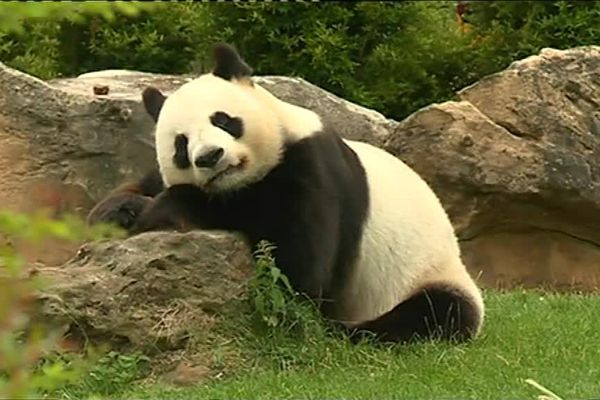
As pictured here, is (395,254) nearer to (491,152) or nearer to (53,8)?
(491,152)

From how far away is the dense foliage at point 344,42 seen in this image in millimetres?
11266

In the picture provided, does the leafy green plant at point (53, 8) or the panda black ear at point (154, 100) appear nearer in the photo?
the leafy green plant at point (53, 8)

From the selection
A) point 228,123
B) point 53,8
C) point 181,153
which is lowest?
point 181,153

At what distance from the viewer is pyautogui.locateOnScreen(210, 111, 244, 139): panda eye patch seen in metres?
5.39

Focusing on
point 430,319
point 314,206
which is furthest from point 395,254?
point 314,206

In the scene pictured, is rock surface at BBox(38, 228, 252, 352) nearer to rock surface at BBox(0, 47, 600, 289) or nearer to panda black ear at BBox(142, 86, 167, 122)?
panda black ear at BBox(142, 86, 167, 122)

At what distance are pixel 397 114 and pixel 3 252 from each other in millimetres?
10296

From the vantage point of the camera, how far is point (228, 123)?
213 inches

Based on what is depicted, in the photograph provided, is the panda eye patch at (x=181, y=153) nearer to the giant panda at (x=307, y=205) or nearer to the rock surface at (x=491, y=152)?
the giant panda at (x=307, y=205)

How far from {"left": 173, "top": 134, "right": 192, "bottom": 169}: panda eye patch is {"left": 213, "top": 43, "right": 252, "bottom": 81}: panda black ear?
0.46m

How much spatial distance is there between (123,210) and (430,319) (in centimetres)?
150

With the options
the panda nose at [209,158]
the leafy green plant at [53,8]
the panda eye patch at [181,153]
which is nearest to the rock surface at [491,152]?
the panda eye patch at [181,153]

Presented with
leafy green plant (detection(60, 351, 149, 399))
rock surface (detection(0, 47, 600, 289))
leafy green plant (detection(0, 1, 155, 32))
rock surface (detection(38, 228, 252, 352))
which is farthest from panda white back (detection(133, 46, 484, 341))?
leafy green plant (detection(0, 1, 155, 32))

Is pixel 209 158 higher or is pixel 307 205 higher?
pixel 209 158
